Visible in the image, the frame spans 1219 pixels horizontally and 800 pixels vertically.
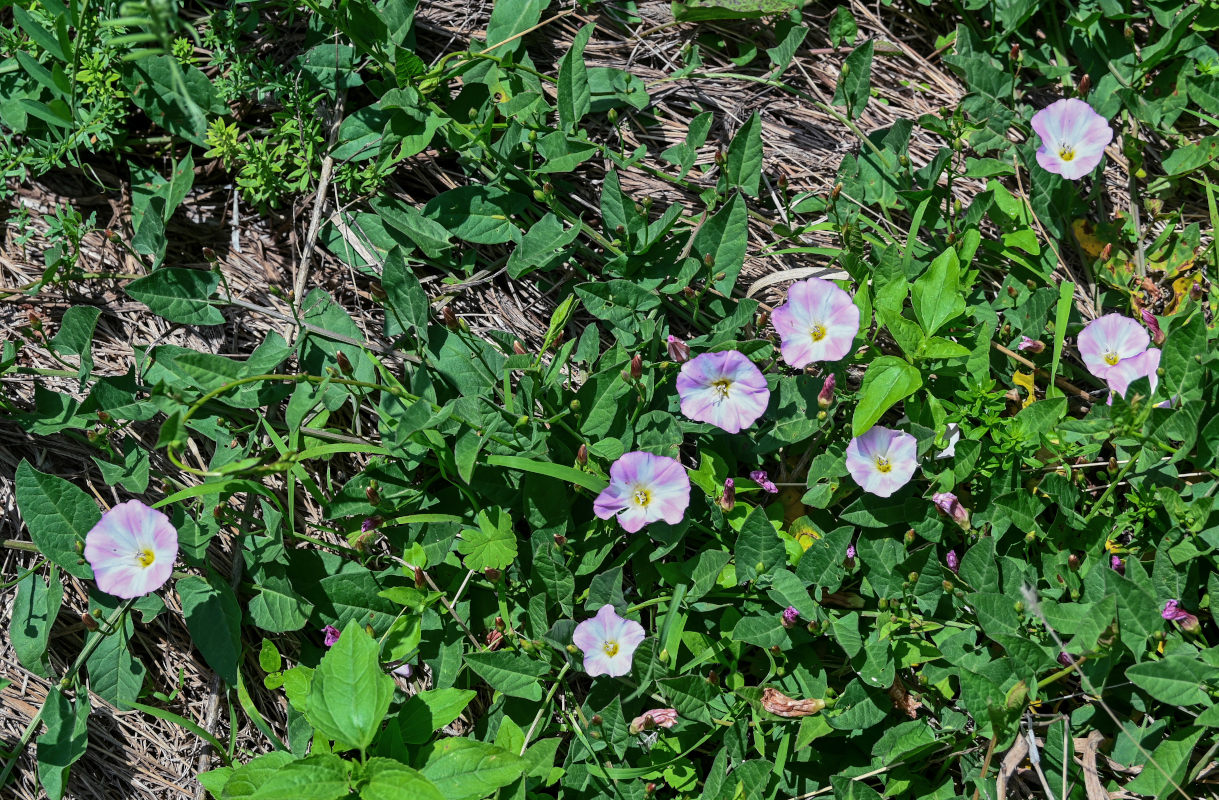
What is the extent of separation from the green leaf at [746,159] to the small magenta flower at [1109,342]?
92cm

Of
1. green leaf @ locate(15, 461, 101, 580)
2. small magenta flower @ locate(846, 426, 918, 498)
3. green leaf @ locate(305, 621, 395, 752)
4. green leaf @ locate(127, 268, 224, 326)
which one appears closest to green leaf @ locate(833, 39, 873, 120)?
small magenta flower @ locate(846, 426, 918, 498)

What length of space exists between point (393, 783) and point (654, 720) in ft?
1.86

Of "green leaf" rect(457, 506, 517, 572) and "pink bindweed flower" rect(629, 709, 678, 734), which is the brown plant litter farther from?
"pink bindweed flower" rect(629, 709, 678, 734)

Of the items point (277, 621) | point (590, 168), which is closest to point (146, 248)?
point (277, 621)

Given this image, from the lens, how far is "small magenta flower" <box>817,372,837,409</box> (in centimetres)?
215

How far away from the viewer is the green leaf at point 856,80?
8.18 ft

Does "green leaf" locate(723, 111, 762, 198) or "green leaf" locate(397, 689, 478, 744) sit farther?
"green leaf" locate(723, 111, 762, 198)

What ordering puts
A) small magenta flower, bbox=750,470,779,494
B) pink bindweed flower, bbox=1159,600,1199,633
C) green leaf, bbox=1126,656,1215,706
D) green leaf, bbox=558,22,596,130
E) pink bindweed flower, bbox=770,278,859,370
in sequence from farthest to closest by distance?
green leaf, bbox=558,22,596,130
small magenta flower, bbox=750,470,779,494
pink bindweed flower, bbox=770,278,859,370
pink bindweed flower, bbox=1159,600,1199,633
green leaf, bbox=1126,656,1215,706

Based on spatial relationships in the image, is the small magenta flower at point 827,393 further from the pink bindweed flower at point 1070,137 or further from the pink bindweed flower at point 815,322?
the pink bindweed flower at point 1070,137

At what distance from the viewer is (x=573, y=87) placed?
240 cm

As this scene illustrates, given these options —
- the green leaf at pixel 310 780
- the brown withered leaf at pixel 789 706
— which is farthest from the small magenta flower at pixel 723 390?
the green leaf at pixel 310 780

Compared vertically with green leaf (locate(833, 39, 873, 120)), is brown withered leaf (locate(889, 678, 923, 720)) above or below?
below

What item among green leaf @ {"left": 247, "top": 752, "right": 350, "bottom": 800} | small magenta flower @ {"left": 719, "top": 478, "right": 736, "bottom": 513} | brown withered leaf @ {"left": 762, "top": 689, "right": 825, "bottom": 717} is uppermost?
small magenta flower @ {"left": 719, "top": 478, "right": 736, "bottom": 513}

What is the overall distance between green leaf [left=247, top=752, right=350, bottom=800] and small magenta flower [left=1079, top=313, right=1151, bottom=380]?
1994 millimetres
